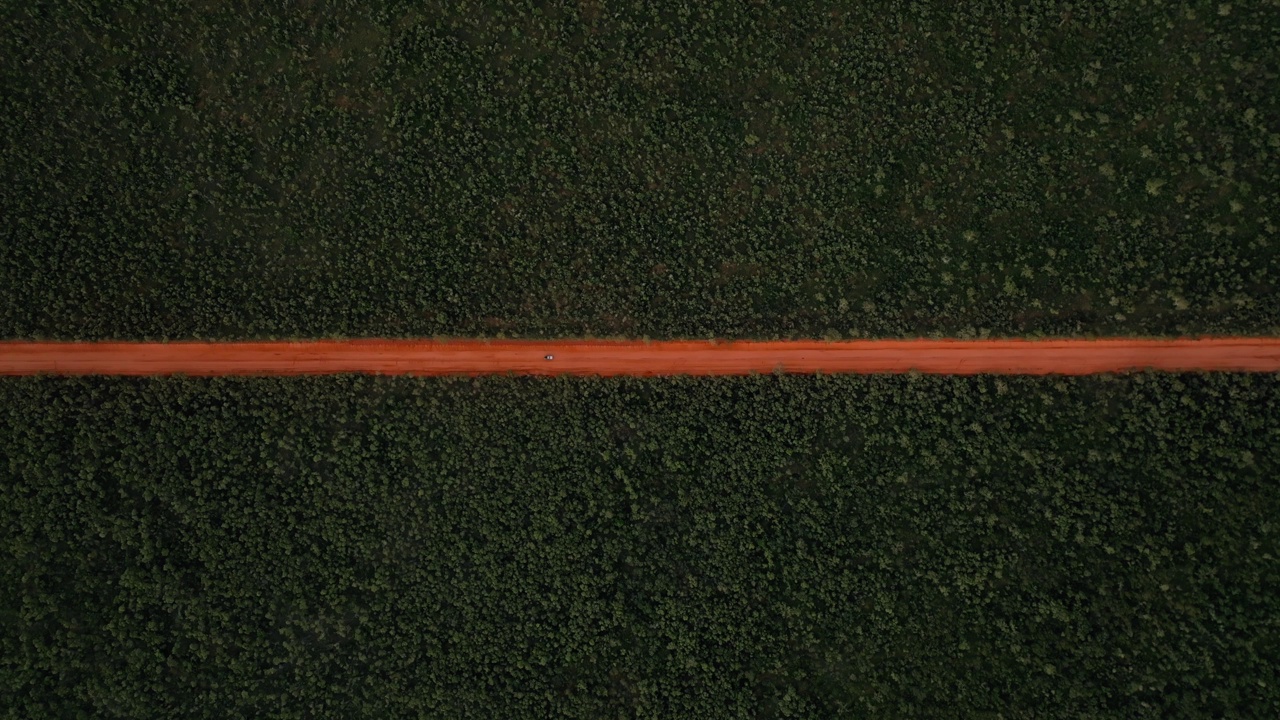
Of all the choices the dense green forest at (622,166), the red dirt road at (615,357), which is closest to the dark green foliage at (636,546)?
the red dirt road at (615,357)

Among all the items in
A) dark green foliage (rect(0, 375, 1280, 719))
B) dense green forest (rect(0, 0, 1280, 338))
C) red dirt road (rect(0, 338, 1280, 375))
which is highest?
dense green forest (rect(0, 0, 1280, 338))

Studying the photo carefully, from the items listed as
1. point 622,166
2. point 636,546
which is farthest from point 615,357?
point 622,166

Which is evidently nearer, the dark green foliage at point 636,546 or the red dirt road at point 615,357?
the dark green foliage at point 636,546

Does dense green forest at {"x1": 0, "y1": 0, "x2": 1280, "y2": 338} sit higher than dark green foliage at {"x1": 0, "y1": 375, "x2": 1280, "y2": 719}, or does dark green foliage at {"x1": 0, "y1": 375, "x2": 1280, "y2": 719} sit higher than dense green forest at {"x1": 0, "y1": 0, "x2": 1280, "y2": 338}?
dense green forest at {"x1": 0, "y1": 0, "x2": 1280, "y2": 338}

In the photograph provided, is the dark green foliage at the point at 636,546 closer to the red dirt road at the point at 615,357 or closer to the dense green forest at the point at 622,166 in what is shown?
the red dirt road at the point at 615,357

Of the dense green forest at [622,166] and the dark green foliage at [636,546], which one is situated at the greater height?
the dense green forest at [622,166]

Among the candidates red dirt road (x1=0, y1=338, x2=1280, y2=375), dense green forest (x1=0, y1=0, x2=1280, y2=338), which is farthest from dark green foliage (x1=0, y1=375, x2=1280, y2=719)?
dense green forest (x1=0, y1=0, x2=1280, y2=338)

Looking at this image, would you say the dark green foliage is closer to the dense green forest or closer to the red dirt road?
the red dirt road
